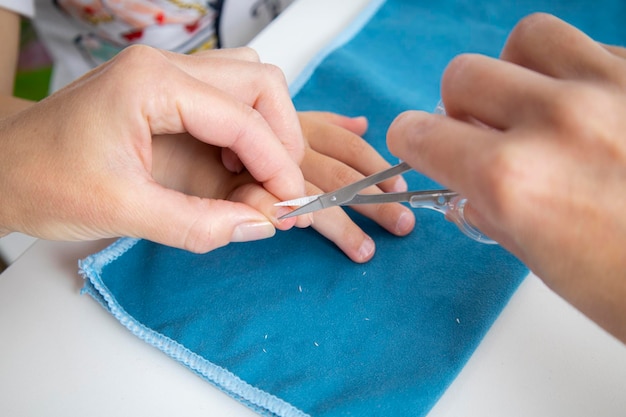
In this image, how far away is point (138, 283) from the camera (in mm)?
687

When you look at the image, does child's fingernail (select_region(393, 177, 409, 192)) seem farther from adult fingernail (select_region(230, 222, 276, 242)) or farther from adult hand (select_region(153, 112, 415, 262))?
adult fingernail (select_region(230, 222, 276, 242))

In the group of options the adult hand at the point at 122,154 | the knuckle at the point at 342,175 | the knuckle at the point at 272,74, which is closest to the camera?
the adult hand at the point at 122,154

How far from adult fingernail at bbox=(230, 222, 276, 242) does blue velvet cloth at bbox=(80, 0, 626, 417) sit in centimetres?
9

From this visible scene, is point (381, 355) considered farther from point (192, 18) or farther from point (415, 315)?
point (192, 18)

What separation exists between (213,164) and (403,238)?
274 millimetres

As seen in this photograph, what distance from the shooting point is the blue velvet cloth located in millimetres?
586

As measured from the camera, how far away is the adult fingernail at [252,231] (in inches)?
23.4

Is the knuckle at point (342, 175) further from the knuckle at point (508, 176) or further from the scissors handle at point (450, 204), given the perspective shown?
the knuckle at point (508, 176)

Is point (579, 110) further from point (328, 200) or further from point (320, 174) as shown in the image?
point (320, 174)

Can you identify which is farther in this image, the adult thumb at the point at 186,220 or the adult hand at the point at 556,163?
the adult thumb at the point at 186,220

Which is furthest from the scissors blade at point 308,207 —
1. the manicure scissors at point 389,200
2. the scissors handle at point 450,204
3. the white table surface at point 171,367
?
the white table surface at point 171,367

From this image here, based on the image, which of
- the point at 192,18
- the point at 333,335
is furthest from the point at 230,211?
the point at 192,18

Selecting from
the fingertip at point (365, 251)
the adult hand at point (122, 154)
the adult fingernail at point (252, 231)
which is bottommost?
the fingertip at point (365, 251)

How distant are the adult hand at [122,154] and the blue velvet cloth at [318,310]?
95mm
